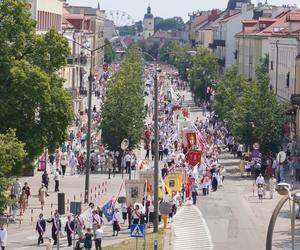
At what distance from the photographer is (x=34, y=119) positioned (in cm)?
4650

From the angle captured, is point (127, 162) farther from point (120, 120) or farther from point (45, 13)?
point (45, 13)

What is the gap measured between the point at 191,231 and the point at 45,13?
155ft

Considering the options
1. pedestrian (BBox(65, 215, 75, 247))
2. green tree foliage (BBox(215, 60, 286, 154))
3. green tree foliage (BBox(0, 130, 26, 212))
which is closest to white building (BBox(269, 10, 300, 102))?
green tree foliage (BBox(215, 60, 286, 154))

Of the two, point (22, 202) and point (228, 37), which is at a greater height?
point (228, 37)

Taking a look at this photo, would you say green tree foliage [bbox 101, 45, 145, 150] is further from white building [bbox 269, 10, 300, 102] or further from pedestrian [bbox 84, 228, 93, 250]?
pedestrian [bbox 84, 228, 93, 250]

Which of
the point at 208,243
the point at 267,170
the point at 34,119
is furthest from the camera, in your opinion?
the point at 267,170

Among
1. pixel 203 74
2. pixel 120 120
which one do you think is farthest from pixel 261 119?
pixel 203 74

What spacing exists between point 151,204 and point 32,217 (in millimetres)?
4731

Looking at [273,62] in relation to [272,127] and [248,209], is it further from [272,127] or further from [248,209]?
[248,209]

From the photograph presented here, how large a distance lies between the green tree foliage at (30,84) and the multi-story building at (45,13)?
2960 centimetres

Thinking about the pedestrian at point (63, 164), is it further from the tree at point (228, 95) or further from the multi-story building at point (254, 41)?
the multi-story building at point (254, 41)

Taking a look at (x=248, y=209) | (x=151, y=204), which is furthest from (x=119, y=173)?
(x=151, y=204)

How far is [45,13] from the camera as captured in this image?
8719 cm

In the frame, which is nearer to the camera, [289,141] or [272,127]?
[272,127]
